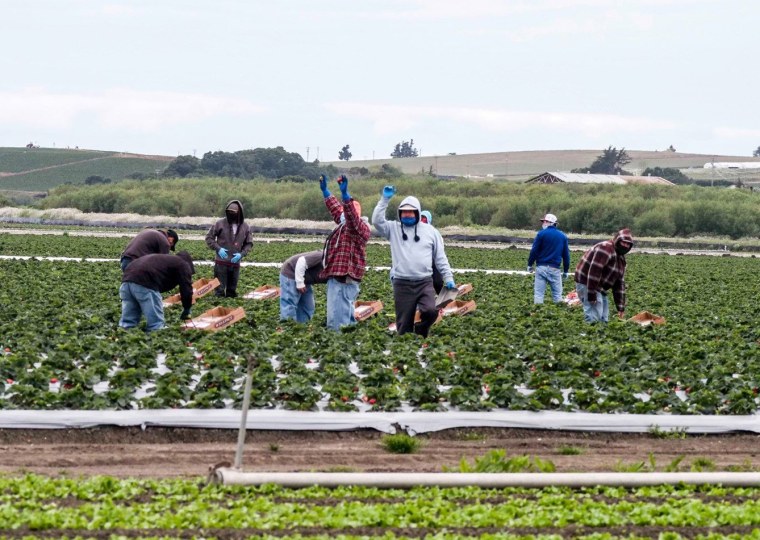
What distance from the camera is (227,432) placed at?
10.4m

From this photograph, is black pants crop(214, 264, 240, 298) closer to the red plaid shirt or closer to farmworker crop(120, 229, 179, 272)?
farmworker crop(120, 229, 179, 272)

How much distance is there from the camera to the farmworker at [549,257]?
1905 centimetres

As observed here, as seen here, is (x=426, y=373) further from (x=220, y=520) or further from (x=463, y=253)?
(x=463, y=253)

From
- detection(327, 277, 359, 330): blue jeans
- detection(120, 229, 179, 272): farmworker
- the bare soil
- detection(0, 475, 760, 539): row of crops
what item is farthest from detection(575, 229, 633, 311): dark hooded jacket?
detection(0, 475, 760, 539): row of crops

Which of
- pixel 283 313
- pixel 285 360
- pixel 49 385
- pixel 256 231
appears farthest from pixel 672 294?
pixel 256 231

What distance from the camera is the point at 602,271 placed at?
16.5 meters

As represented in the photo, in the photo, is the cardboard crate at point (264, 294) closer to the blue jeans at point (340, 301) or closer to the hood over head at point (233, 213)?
the hood over head at point (233, 213)

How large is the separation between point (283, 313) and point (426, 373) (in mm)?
4856

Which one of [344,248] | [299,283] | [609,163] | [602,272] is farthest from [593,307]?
[609,163]

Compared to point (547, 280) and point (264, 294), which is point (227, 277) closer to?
point (264, 294)

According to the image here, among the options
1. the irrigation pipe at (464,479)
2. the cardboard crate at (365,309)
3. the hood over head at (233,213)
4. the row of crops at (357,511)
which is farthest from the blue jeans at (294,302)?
the row of crops at (357,511)

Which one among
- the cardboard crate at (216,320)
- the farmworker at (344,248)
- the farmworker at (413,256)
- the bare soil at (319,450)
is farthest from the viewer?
the cardboard crate at (216,320)

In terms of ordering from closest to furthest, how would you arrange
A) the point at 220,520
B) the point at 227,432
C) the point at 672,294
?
the point at 220,520 → the point at 227,432 → the point at 672,294

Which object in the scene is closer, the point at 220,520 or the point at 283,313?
the point at 220,520
